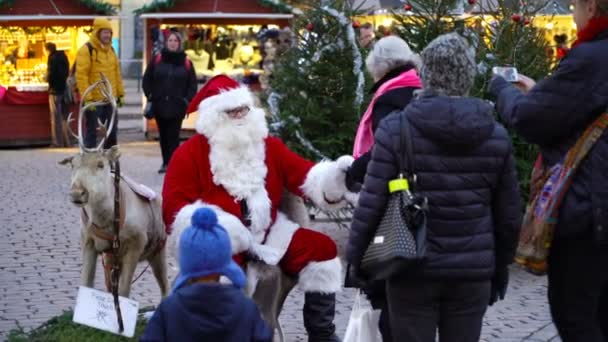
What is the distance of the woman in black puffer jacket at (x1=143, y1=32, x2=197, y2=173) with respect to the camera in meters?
15.2

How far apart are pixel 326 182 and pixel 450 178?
1761 millimetres

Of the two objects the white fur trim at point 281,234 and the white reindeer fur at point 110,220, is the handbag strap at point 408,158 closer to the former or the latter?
the white fur trim at point 281,234

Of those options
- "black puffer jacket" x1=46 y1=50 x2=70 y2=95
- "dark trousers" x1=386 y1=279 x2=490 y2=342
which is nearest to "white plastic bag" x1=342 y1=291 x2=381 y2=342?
"dark trousers" x1=386 y1=279 x2=490 y2=342

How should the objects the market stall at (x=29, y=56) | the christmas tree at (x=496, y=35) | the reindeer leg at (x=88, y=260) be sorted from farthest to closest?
the market stall at (x=29, y=56) < the christmas tree at (x=496, y=35) < the reindeer leg at (x=88, y=260)

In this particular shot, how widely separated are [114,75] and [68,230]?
4.43 m

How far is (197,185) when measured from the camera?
6.32 meters

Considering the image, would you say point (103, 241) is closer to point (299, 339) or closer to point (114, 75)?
point (299, 339)

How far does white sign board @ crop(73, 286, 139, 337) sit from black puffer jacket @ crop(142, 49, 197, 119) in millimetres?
8677

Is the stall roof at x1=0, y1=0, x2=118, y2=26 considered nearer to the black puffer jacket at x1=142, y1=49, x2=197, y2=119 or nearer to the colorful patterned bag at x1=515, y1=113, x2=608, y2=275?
the black puffer jacket at x1=142, y1=49, x2=197, y2=119

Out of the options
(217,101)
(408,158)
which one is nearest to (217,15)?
(217,101)

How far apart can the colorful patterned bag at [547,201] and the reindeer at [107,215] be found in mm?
2717

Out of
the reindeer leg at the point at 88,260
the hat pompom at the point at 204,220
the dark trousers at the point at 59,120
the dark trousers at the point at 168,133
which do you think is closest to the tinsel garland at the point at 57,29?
the dark trousers at the point at 59,120

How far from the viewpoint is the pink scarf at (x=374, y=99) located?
6.33 meters

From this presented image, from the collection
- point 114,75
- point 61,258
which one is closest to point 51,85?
point 114,75
